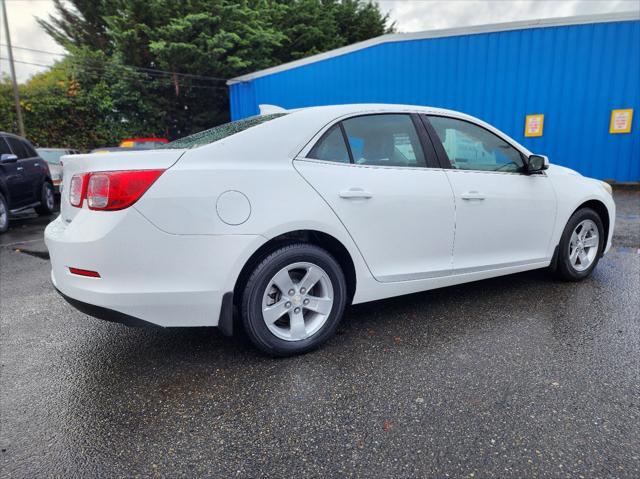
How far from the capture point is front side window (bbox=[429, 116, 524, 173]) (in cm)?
330

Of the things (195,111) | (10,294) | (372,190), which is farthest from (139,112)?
(372,190)

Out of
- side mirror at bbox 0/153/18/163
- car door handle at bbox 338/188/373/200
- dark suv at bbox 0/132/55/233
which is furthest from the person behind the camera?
dark suv at bbox 0/132/55/233

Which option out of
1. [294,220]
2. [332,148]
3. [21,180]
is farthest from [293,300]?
[21,180]

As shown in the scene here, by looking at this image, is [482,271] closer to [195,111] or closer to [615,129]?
[615,129]

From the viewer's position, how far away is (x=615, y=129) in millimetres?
10375

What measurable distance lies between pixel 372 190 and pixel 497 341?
1.29 m

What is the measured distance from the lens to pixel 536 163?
3605 mm

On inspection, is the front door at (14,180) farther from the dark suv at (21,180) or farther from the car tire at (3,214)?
the car tire at (3,214)

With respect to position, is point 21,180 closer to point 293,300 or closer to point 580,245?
point 293,300

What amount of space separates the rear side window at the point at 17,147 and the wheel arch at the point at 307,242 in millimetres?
7930

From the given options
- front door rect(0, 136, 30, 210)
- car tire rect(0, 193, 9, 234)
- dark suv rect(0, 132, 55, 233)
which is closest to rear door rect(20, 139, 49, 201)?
dark suv rect(0, 132, 55, 233)

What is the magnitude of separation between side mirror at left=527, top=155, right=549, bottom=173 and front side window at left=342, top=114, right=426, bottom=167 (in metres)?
1.12

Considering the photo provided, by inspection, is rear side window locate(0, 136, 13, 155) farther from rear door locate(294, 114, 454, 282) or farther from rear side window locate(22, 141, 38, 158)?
rear door locate(294, 114, 454, 282)

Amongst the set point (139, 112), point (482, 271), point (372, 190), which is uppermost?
point (139, 112)
